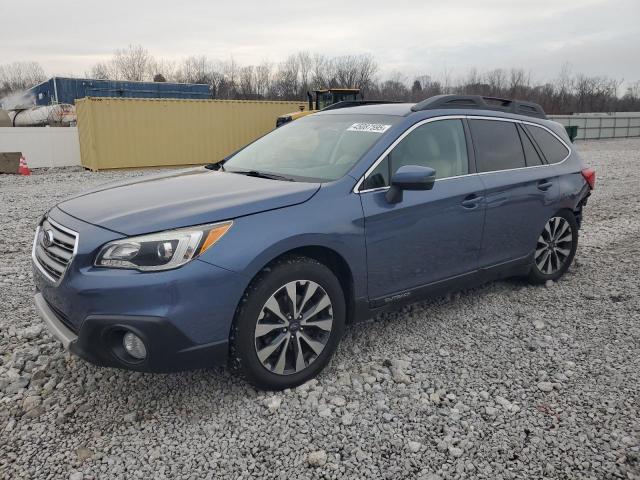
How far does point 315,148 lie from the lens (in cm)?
397

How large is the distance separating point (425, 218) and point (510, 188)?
3.64 feet

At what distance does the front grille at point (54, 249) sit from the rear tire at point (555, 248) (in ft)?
12.6

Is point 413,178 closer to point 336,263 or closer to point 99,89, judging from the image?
point 336,263

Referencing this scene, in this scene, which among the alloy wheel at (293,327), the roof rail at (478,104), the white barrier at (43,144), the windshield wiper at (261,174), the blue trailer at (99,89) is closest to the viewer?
the alloy wheel at (293,327)

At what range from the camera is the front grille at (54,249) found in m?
2.87

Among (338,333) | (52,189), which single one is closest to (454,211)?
(338,333)

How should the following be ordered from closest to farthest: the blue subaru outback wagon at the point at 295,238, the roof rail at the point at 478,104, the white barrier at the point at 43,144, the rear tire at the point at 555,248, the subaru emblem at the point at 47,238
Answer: the blue subaru outback wagon at the point at 295,238, the subaru emblem at the point at 47,238, the roof rail at the point at 478,104, the rear tire at the point at 555,248, the white barrier at the point at 43,144

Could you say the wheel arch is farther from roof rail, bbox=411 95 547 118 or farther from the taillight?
the taillight

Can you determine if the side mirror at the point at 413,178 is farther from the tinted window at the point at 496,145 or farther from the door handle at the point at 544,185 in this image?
the door handle at the point at 544,185

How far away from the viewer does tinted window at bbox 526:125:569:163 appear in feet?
16.1

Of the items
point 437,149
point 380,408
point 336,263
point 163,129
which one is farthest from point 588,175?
point 163,129

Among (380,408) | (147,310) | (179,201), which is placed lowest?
(380,408)

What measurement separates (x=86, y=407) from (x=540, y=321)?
3.35 meters

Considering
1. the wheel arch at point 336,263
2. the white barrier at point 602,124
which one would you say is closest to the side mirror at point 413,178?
the wheel arch at point 336,263
